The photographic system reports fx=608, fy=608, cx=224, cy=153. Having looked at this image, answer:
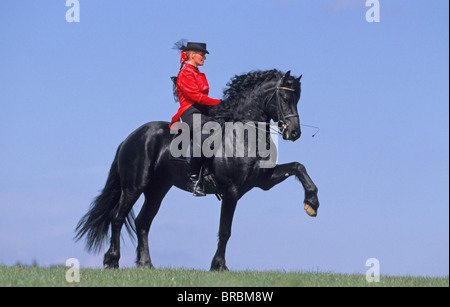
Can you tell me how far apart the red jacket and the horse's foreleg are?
1619 millimetres

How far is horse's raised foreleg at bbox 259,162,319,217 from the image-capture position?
9391mm

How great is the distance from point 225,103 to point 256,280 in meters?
3.02

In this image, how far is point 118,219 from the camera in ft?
35.2

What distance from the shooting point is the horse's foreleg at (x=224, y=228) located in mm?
9492

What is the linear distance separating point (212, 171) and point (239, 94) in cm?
134

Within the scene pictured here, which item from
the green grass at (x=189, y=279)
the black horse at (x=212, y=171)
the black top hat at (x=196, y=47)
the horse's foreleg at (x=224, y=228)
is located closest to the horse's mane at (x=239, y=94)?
the black horse at (x=212, y=171)

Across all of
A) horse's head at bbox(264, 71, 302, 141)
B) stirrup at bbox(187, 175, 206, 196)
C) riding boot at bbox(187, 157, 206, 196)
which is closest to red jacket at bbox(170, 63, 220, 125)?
riding boot at bbox(187, 157, 206, 196)

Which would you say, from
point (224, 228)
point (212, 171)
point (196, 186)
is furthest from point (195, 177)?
point (224, 228)

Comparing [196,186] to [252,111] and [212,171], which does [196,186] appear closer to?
[212,171]

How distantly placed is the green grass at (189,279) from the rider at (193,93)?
63.0 inches

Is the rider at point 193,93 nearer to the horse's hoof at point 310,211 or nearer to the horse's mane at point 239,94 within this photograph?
the horse's mane at point 239,94

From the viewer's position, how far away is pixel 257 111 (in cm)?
979
